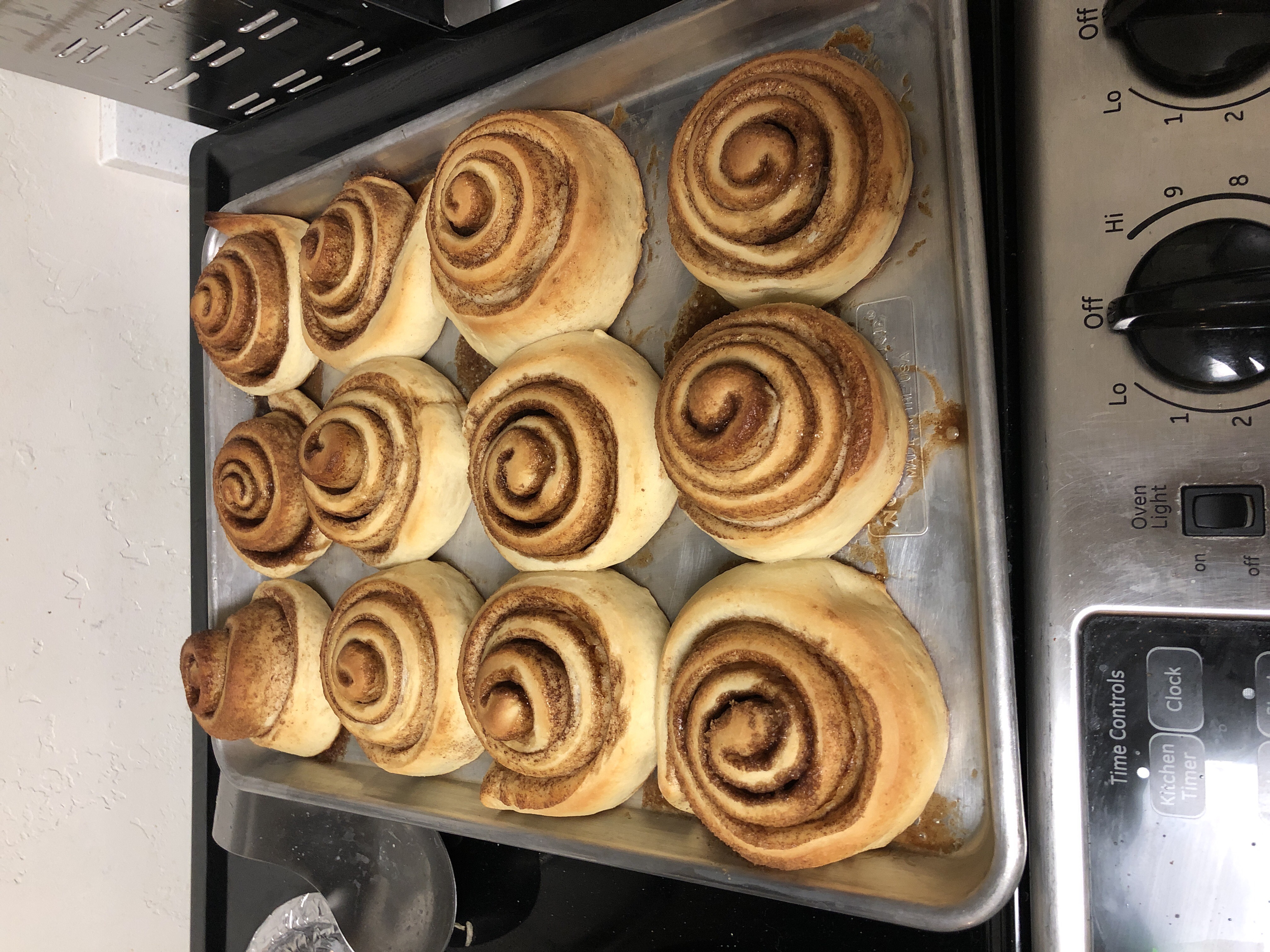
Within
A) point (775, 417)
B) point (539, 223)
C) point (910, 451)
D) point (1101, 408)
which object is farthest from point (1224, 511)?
point (539, 223)

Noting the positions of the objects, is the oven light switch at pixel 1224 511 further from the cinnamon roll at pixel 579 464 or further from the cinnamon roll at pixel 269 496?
the cinnamon roll at pixel 269 496

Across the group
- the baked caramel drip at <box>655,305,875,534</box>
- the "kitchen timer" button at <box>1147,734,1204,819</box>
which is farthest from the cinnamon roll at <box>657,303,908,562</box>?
the "kitchen timer" button at <box>1147,734,1204,819</box>

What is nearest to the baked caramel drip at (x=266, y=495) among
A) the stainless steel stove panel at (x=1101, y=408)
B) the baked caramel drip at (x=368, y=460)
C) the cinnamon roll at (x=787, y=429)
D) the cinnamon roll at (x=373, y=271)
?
the baked caramel drip at (x=368, y=460)

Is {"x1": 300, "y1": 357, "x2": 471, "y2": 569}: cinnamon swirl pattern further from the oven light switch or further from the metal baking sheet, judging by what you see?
the oven light switch

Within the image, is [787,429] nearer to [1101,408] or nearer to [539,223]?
[1101,408]

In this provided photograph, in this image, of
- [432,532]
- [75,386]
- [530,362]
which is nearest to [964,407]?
[530,362]
